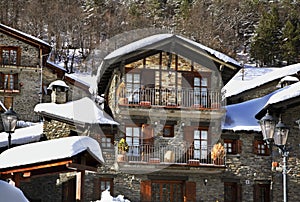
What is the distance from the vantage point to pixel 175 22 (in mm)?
70438

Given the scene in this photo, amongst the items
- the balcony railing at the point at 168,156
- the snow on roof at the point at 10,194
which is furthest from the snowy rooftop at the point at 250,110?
the snow on roof at the point at 10,194

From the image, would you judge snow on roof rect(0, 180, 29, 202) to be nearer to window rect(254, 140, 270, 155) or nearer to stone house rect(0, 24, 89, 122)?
window rect(254, 140, 270, 155)

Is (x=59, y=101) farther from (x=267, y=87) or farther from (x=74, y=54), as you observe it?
(x=74, y=54)

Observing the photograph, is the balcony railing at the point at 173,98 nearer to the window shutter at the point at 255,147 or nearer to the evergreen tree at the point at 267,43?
the window shutter at the point at 255,147

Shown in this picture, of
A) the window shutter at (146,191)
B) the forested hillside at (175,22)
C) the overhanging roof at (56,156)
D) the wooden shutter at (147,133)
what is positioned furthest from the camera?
the forested hillside at (175,22)

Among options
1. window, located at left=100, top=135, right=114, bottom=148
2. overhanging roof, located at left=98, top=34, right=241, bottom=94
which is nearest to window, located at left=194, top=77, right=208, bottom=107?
overhanging roof, located at left=98, top=34, right=241, bottom=94

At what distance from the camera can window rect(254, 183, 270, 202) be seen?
2238 centimetres

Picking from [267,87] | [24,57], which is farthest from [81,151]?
[24,57]

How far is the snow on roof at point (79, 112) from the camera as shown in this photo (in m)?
21.3

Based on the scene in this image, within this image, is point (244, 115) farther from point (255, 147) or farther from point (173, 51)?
point (173, 51)

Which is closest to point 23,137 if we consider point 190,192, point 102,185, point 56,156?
point 102,185

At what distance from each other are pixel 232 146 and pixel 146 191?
4.14m

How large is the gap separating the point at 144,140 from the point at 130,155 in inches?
33.2

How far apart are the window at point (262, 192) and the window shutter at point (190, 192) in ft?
8.61
